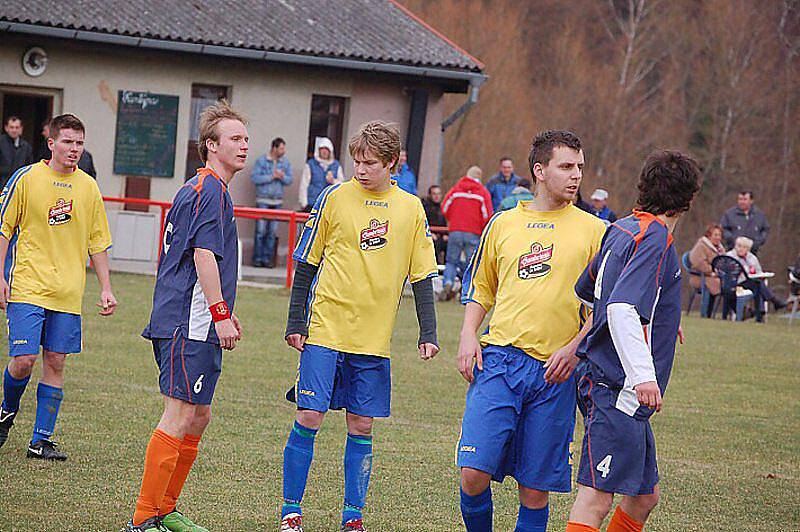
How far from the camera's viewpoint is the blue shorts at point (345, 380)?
5898 millimetres

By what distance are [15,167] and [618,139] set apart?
3089cm

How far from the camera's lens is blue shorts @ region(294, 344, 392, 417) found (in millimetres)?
5898

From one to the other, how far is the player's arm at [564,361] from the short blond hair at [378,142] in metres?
1.41

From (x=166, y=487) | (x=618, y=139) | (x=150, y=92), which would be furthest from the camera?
(x=618, y=139)

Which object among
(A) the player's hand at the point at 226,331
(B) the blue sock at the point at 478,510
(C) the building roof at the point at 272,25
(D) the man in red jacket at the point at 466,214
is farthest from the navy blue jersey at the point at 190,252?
(C) the building roof at the point at 272,25

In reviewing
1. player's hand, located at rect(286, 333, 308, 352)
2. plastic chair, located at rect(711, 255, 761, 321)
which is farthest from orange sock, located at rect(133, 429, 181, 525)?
plastic chair, located at rect(711, 255, 761, 321)

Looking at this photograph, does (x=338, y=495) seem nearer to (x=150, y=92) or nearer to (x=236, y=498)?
(x=236, y=498)

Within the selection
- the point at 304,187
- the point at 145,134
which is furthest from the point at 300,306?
the point at 145,134

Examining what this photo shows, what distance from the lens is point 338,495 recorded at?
22.4ft

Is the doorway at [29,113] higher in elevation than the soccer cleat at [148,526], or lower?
higher

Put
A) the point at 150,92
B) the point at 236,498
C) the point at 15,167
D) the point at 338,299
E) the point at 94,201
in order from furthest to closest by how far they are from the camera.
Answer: the point at 150,92 < the point at 15,167 < the point at 94,201 < the point at 236,498 < the point at 338,299

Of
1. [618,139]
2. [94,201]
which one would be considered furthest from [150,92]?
[618,139]

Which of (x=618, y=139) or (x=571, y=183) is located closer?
(x=571, y=183)

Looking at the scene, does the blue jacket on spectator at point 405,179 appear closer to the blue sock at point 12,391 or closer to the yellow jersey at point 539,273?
the blue sock at point 12,391
